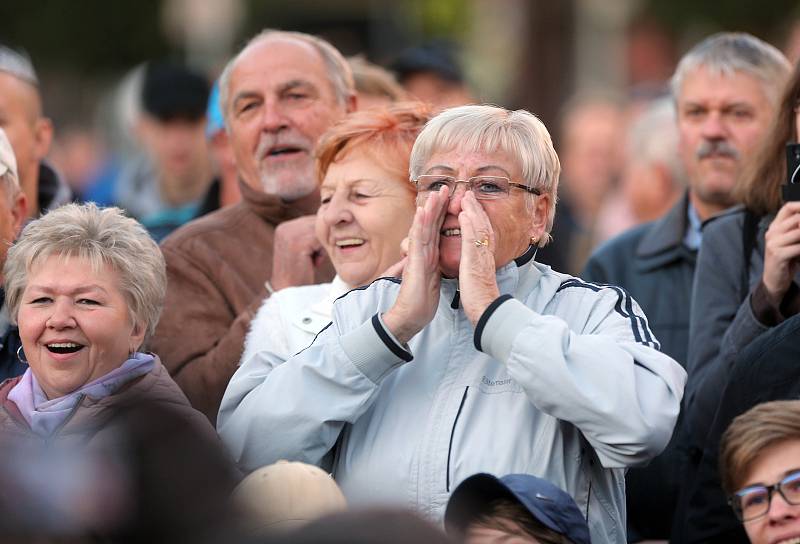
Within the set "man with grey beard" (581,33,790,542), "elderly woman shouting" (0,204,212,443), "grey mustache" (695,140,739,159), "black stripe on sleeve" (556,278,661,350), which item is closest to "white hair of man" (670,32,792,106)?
"man with grey beard" (581,33,790,542)

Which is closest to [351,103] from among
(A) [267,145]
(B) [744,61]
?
(A) [267,145]

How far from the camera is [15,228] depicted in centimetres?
505

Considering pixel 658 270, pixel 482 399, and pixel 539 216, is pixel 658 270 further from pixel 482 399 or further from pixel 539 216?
pixel 482 399

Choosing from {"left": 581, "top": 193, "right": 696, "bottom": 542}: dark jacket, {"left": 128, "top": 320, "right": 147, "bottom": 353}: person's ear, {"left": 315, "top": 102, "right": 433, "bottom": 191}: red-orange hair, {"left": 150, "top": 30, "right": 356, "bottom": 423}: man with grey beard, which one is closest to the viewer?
{"left": 128, "top": 320, "right": 147, "bottom": 353}: person's ear

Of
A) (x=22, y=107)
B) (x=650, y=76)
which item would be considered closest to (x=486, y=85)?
(x=650, y=76)

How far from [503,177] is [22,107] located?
2.60m

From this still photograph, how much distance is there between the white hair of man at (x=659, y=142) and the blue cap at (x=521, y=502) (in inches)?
159

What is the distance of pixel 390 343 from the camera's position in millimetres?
3912

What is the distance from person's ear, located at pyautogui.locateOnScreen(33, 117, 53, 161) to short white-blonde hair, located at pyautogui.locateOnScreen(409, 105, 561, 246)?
7.64ft

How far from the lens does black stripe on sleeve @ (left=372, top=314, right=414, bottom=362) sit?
3.91 m

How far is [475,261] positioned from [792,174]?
1305mm

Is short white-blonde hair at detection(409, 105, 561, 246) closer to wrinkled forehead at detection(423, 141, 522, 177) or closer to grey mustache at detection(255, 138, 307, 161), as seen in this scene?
wrinkled forehead at detection(423, 141, 522, 177)

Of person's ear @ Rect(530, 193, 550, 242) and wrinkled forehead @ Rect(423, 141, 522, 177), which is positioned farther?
person's ear @ Rect(530, 193, 550, 242)

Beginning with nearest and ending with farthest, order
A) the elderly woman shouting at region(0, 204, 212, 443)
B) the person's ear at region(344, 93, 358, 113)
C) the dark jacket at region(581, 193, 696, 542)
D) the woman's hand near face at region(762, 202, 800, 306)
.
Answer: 1. the elderly woman shouting at region(0, 204, 212, 443)
2. the woman's hand near face at region(762, 202, 800, 306)
3. the dark jacket at region(581, 193, 696, 542)
4. the person's ear at region(344, 93, 358, 113)
